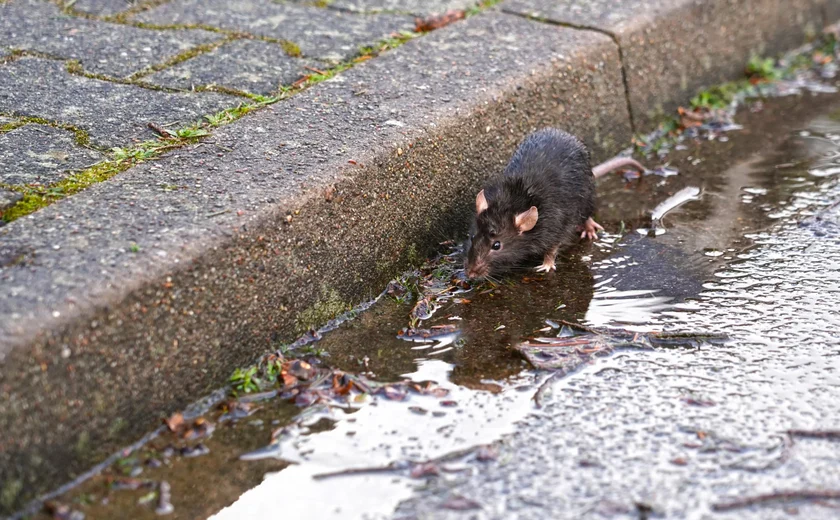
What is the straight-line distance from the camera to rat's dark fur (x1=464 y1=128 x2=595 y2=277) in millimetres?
4066

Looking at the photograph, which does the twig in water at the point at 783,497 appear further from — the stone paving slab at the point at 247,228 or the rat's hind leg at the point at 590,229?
the rat's hind leg at the point at 590,229

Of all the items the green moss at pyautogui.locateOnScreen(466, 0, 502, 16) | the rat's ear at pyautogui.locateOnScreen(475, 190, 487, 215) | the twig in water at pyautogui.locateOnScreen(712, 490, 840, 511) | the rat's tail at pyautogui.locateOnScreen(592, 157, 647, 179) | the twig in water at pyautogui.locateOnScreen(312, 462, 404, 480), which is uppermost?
the green moss at pyautogui.locateOnScreen(466, 0, 502, 16)

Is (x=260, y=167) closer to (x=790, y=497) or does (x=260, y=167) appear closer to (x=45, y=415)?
(x=45, y=415)

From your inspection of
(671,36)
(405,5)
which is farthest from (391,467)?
(671,36)

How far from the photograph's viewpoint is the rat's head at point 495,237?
12.8 ft

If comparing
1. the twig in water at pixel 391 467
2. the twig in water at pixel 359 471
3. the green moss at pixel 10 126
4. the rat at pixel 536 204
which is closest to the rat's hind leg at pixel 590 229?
the rat at pixel 536 204

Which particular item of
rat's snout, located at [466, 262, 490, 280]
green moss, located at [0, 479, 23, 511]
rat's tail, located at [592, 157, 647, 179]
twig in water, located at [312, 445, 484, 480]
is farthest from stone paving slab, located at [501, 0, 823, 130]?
green moss, located at [0, 479, 23, 511]

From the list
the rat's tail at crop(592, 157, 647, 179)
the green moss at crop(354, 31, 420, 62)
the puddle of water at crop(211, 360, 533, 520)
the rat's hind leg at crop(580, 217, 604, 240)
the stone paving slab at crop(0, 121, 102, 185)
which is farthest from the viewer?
the rat's tail at crop(592, 157, 647, 179)

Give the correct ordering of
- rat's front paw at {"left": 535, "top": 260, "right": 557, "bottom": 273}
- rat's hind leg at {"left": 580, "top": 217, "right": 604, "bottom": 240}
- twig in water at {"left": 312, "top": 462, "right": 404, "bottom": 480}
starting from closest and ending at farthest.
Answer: twig in water at {"left": 312, "top": 462, "right": 404, "bottom": 480}
rat's front paw at {"left": 535, "top": 260, "right": 557, "bottom": 273}
rat's hind leg at {"left": 580, "top": 217, "right": 604, "bottom": 240}

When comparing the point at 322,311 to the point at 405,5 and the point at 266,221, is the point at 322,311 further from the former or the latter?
the point at 405,5

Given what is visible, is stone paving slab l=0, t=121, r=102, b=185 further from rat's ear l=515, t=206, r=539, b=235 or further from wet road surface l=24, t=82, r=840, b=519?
rat's ear l=515, t=206, r=539, b=235

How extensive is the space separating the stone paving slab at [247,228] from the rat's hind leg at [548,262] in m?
0.39

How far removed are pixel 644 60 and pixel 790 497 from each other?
305cm

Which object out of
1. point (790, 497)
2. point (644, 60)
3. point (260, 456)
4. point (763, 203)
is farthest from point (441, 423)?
point (644, 60)
